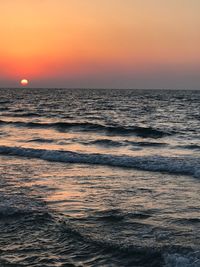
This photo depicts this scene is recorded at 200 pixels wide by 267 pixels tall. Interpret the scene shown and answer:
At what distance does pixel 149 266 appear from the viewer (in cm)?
685

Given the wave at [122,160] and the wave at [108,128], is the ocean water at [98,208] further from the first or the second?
the wave at [108,128]

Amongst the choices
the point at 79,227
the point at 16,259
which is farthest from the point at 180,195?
the point at 16,259

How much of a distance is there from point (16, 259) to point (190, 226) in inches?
145

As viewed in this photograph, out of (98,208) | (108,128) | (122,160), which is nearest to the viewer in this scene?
(98,208)

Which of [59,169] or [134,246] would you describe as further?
[59,169]

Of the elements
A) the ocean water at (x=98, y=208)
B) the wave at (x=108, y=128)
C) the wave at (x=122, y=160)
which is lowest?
the wave at (x=108, y=128)

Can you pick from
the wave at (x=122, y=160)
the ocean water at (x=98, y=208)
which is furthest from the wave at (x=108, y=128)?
the wave at (x=122, y=160)

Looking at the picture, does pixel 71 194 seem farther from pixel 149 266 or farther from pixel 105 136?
pixel 105 136

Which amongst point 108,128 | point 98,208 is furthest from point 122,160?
point 108,128

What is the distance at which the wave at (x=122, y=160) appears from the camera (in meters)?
16.6

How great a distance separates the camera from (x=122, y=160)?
18.5 m

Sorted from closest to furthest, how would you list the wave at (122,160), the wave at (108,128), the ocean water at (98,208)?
the ocean water at (98,208) → the wave at (122,160) → the wave at (108,128)

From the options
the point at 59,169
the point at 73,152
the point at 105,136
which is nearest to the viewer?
the point at 59,169

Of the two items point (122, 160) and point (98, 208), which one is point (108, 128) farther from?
point (98, 208)
